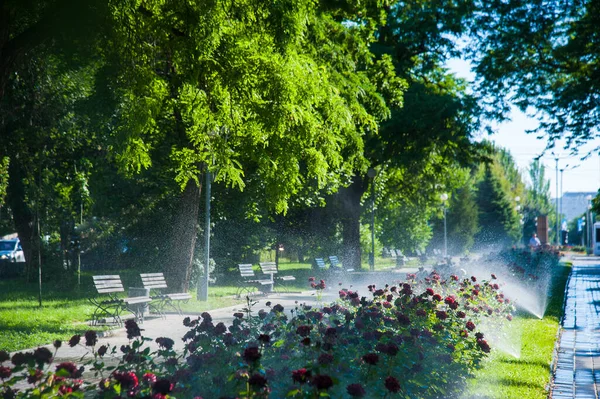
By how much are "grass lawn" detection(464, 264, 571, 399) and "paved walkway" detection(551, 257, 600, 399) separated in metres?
0.17

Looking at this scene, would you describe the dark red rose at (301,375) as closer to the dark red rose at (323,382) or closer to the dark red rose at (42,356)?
the dark red rose at (323,382)

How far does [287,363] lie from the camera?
5.42m

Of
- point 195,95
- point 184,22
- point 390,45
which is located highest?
point 390,45

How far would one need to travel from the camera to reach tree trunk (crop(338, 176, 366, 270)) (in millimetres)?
28531

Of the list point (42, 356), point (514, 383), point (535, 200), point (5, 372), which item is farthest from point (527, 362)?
point (535, 200)

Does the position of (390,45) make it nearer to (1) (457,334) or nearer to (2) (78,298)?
(2) (78,298)

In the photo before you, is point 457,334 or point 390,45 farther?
point 390,45

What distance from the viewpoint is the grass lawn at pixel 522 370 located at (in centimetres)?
700

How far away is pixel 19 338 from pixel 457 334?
7262 mm

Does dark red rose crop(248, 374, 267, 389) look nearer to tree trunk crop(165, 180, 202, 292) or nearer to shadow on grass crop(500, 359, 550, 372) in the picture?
shadow on grass crop(500, 359, 550, 372)

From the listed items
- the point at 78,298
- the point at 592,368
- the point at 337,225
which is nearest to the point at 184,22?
the point at 592,368

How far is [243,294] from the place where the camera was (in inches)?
823

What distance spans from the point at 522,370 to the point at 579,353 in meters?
2.22

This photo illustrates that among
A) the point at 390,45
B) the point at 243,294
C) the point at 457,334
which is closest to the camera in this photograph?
the point at 457,334
